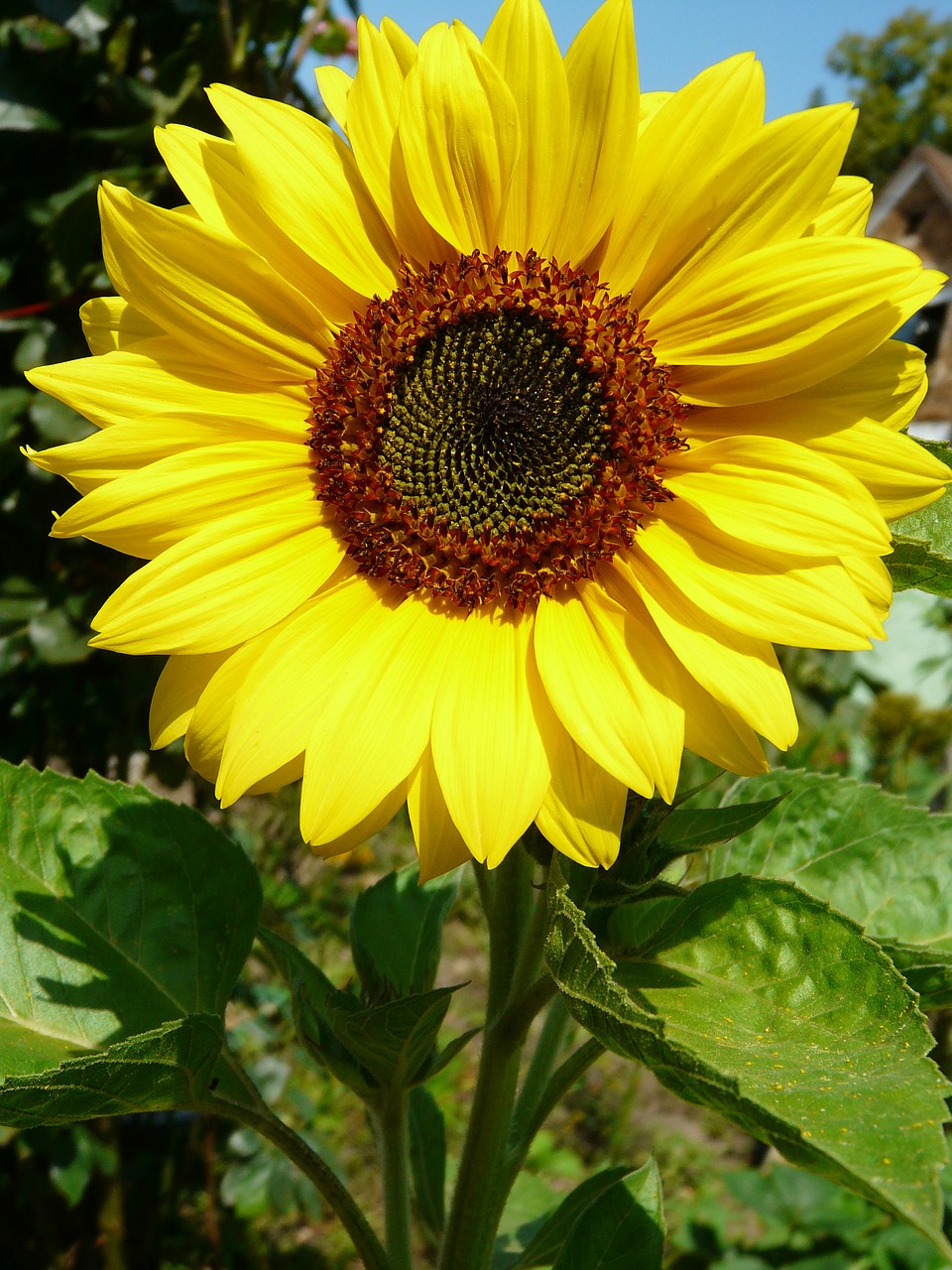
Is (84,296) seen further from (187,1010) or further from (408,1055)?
(408,1055)

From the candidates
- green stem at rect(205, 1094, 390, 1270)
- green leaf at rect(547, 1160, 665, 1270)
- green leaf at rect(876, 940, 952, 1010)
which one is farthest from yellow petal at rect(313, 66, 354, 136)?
green leaf at rect(547, 1160, 665, 1270)

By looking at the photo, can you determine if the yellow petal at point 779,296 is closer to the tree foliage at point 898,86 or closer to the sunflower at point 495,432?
the sunflower at point 495,432

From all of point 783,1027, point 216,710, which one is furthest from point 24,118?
point 783,1027

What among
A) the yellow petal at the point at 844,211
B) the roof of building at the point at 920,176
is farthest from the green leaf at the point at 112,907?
the roof of building at the point at 920,176

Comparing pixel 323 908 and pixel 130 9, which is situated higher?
pixel 130 9

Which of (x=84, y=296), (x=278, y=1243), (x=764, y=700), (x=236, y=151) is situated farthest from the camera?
(x=278, y=1243)

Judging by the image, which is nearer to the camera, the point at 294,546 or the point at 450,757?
the point at 450,757

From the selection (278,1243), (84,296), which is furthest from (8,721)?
(278,1243)
